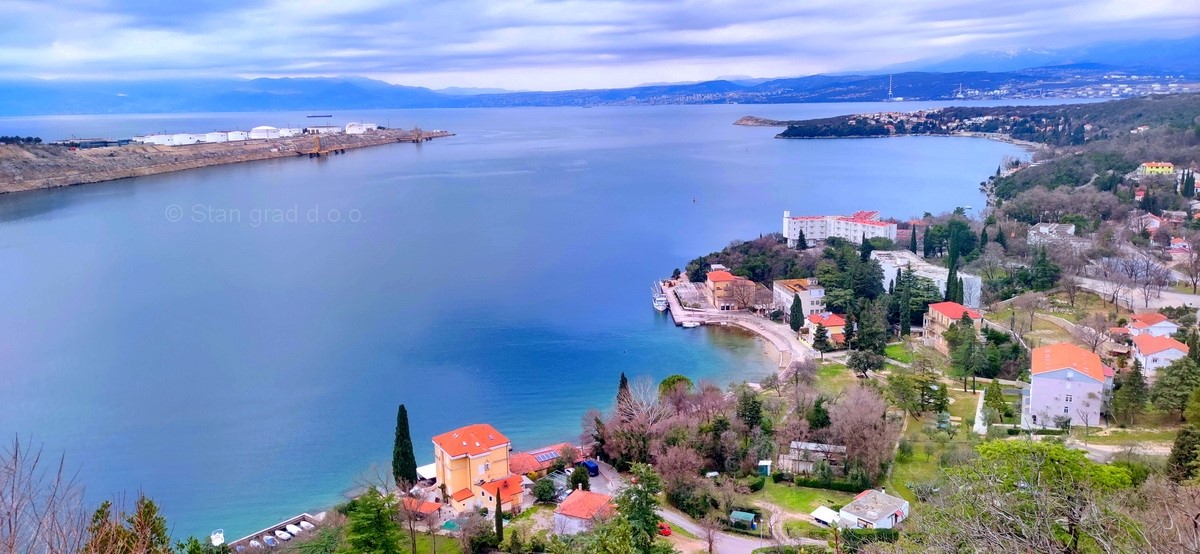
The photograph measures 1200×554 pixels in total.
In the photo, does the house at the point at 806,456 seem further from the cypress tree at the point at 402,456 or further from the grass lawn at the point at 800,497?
the cypress tree at the point at 402,456

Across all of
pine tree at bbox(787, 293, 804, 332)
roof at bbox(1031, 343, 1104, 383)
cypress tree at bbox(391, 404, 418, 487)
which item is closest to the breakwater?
cypress tree at bbox(391, 404, 418, 487)

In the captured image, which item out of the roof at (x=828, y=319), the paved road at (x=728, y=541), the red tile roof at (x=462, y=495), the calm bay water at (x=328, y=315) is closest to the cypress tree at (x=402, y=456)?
the red tile roof at (x=462, y=495)

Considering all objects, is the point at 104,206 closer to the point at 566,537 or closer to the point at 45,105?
the point at 566,537

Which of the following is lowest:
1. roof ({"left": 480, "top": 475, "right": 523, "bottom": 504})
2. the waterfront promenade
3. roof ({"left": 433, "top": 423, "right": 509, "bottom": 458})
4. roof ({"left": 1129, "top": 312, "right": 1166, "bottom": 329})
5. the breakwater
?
the waterfront promenade

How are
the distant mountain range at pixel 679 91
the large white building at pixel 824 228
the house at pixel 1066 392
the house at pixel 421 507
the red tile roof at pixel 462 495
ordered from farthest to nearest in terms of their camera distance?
the distant mountain range at pixel 679 91, the large white building at pixel 824 228, the house at pixel 1066 392, the red tile roof at pixel 462 495, the house at pixel 421 507

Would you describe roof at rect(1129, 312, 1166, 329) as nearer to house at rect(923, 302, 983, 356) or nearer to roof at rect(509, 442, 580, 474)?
house at rect(923, 302, 983, 356)
